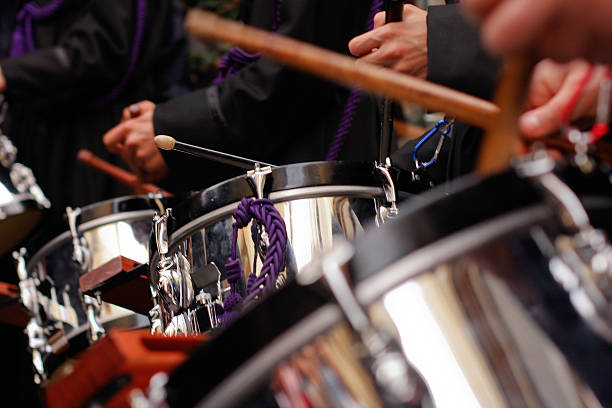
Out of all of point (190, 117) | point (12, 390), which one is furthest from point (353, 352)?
point (12, 390)

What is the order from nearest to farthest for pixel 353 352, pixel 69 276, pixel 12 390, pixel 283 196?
1. pixel 353 352
2. pixel 283 196
3. pixel 69 276
4. pixel 12 390

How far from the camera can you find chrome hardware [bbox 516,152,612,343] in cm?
35

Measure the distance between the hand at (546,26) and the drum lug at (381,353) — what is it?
0.15 meters

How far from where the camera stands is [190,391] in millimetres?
370

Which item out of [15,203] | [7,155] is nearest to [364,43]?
[15,203]

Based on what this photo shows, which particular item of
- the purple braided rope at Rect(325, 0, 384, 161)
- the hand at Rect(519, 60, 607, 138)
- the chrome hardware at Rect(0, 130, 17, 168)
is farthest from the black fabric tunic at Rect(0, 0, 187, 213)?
the hand at Rect(519, 60, 607, 138)

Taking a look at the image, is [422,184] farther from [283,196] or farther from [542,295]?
[542,295]

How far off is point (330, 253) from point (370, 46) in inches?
18.6

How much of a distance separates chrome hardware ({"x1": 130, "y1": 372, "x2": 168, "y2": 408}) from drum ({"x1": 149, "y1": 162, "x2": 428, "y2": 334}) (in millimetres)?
280

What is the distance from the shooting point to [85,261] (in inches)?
43.1

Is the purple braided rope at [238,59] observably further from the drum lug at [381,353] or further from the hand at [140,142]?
the drum lug at [381,353]

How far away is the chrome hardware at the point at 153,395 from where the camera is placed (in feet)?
1.23

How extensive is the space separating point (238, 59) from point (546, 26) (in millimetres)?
896

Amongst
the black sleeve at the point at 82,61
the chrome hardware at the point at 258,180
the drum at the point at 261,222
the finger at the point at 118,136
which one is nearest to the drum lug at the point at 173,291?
the drum at the point at 261,222
